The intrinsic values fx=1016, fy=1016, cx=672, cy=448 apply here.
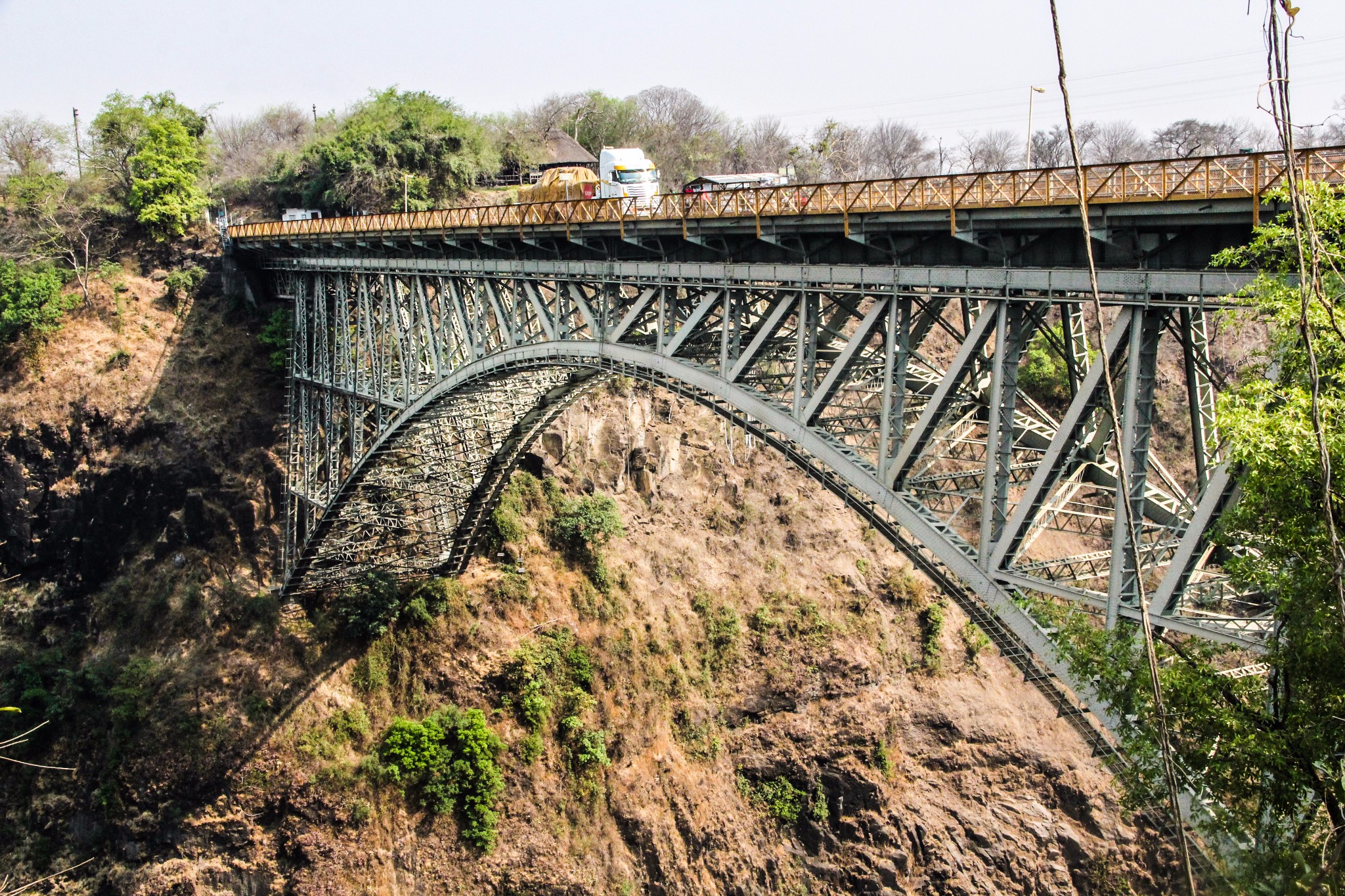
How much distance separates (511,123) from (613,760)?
37.2m

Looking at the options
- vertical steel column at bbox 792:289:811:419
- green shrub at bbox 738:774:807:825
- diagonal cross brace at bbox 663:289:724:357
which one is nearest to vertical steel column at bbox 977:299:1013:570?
vertical steel column at bbox 792:289:811:419

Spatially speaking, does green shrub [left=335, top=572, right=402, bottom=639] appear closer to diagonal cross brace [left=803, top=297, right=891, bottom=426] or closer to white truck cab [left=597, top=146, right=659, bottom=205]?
white truck cab [left=597, top=146, right=659, bottom=205]

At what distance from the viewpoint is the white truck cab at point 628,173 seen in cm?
2988

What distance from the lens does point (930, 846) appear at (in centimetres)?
3578

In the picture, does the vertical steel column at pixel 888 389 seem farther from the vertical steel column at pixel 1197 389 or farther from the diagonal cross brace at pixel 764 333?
the vertical steel column at pixel 1197 389

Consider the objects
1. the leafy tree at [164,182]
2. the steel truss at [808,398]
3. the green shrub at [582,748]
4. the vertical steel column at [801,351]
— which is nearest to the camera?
the steel truss at [808,398]

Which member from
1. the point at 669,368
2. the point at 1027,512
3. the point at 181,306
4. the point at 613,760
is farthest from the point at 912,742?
the point at 181,306

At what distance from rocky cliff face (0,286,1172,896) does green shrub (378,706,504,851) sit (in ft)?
1.46

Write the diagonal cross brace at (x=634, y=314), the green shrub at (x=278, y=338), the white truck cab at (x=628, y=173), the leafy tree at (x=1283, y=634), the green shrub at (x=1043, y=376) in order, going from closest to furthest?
1. the leafy tree at (x=1283, y=634)
2. the diagonal cross brace at (x=634, y=314)
3. the white truck cab at (x=628, y=173)
4. the green shrub at (x=278, y=338)
5. the green shrub at (x=1043, y=376)

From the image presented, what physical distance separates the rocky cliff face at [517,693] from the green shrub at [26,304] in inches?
54.3

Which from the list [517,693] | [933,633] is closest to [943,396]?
[517,693]

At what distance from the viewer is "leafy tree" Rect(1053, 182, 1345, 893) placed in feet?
27.6

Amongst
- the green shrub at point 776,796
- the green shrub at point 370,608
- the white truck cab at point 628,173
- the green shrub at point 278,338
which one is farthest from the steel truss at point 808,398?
the green shrub at point 776,796

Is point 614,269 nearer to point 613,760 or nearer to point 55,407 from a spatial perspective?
point 613,760
